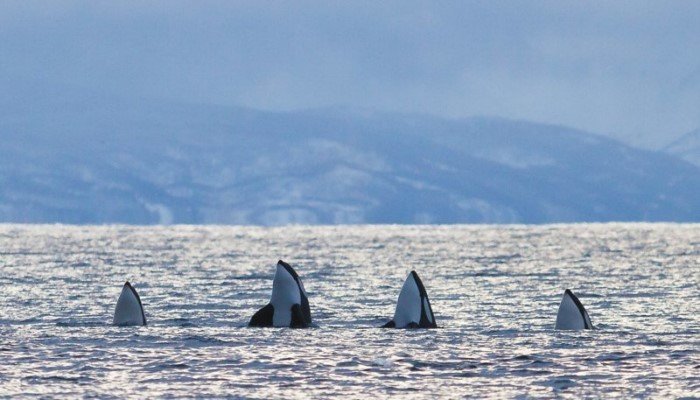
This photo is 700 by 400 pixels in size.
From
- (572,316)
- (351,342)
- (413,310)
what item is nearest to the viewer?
(351,342)

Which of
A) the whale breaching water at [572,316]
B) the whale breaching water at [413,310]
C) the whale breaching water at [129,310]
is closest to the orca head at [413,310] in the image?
the whale breaching water at [413,310]

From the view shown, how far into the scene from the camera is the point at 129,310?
29641mm

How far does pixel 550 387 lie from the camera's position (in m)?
19.0

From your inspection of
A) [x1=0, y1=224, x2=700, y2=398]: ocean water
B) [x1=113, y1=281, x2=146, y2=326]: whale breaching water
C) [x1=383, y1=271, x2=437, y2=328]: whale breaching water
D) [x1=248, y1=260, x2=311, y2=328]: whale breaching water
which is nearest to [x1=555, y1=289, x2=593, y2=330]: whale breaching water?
[x1=0, y1=224, x2=700, y2=398]: ocean water

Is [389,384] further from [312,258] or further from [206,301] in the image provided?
[312,258]

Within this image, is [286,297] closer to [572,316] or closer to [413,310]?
[413,310]

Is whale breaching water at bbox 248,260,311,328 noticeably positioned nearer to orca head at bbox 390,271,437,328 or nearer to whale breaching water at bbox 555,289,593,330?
orca head at bbox 390,271,437,328

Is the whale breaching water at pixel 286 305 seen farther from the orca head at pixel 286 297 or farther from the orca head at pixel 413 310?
the orca head at pixel 413 310

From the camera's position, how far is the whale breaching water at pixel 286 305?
28.8 metres

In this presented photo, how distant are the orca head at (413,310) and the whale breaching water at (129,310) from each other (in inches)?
216

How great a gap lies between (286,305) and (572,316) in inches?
233

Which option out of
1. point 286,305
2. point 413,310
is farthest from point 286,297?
point 413,310

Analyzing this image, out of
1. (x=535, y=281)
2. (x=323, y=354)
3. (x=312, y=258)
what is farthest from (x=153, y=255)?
(x=323, y=354)

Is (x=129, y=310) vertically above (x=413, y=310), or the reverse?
(x=129, y=310)
